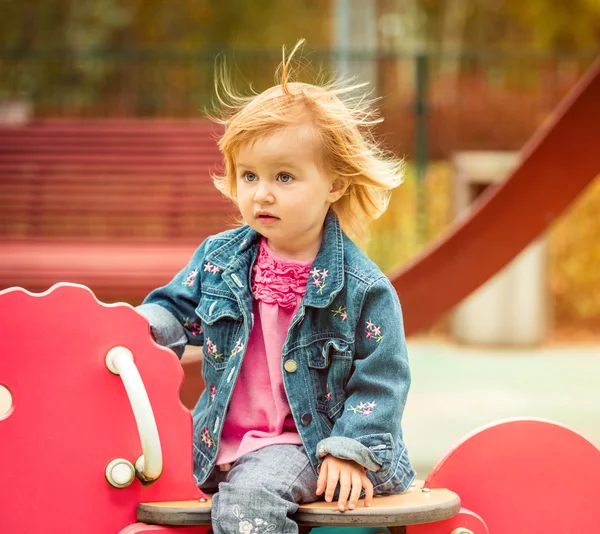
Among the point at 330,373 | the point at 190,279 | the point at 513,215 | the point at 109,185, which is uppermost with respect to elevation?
the point at 109,185

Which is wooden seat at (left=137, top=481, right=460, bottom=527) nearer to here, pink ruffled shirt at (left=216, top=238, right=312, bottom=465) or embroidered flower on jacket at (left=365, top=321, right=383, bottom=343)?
pink ruffled shirt at (left=216, top=238, right=312, bottom=465)

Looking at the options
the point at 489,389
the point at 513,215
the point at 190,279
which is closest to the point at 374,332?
the point at 190,279

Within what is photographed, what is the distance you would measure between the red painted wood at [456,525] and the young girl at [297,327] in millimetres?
84

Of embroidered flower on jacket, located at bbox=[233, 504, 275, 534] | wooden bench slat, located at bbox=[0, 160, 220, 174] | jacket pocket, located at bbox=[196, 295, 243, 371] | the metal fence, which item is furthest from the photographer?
the metal fence

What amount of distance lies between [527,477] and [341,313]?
525mm

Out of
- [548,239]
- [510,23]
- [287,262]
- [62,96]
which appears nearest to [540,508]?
[287,262]

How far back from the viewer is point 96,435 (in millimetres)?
1986

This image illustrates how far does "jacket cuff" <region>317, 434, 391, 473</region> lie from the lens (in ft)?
6.34

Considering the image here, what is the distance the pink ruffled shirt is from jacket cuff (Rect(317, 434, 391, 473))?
11 centimetres

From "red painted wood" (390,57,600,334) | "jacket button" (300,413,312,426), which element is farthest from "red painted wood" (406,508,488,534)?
"red painted wood" (390,57,600,334)

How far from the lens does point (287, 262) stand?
2.15 metres

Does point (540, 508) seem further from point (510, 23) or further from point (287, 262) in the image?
point (510, 23)

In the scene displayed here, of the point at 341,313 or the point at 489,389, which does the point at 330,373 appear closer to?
the point at 341,313

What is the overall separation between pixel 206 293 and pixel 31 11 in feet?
51.2
